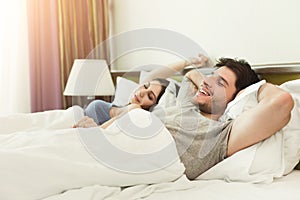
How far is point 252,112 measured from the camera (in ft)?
4.50

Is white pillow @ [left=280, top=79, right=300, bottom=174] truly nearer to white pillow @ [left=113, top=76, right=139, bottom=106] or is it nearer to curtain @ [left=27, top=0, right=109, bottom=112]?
white pillow @ [left=113, top=76, right=139, bottom=106]

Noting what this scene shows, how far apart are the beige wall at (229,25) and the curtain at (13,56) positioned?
0.78 metres

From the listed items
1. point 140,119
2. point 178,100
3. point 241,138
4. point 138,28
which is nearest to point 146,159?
point 140,119

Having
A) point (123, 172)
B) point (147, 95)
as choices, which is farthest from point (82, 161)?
point (147, 95)

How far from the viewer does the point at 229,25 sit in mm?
2133

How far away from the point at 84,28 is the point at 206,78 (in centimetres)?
153

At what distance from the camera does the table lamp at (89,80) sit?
269 cm

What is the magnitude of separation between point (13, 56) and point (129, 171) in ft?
6.20

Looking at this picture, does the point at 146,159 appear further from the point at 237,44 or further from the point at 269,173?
the point at 237,44

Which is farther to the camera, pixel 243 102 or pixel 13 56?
pixel 13 56

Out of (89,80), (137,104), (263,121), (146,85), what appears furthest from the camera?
(89,80)

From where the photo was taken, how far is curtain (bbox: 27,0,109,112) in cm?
287

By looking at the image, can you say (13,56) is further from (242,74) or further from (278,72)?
(278,72)

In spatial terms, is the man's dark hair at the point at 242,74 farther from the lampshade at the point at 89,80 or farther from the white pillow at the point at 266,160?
the lampshade at the point at 89,80
